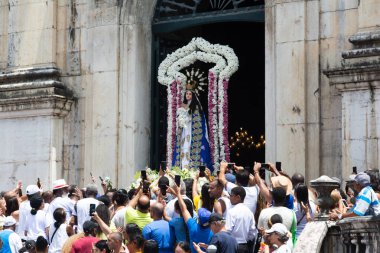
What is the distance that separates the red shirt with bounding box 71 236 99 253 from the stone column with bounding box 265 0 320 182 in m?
6.63

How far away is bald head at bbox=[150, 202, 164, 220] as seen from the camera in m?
15.3

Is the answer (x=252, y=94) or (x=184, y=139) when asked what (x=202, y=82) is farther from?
(x=252, y=94)

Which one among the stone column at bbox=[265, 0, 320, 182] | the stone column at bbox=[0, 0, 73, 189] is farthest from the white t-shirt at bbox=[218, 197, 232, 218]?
the stone column at bbox=[0, 0, 73, 189]

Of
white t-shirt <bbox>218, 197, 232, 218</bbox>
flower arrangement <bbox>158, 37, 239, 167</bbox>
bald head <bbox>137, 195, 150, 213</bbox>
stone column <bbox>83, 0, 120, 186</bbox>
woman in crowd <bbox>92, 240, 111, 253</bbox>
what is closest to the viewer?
woman in crowd <bbox>92, 240, 111, 253</bbox>

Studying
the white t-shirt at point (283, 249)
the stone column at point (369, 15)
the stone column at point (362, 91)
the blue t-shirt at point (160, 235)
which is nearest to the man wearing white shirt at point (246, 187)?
the blue t-shirt at point (160, 235)

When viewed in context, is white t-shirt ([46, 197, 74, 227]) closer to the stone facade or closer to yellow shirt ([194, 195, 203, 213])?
yellow shirt ([194, 195, 203, 213])

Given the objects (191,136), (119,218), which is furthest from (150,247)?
(191,136)

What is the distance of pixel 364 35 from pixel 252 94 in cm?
811

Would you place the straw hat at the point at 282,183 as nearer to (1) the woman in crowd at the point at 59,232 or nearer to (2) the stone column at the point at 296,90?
(1) the woman in crowd at the point at 59,232

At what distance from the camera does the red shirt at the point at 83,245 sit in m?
15.0

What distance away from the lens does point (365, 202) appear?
560 inches

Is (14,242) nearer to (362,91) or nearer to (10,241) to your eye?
(10,241)

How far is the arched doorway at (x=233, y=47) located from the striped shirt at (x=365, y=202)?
8.91 m

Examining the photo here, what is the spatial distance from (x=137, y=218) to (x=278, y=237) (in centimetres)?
297
